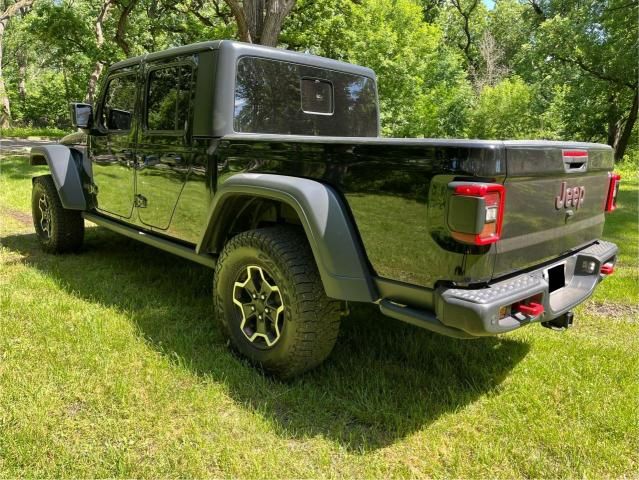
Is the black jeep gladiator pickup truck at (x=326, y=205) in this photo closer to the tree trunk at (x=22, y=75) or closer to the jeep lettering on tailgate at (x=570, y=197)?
the jeep lettering on tailgate at (x=570, y=197)

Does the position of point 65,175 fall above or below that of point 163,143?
below

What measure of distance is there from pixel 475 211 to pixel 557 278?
106 centimetres

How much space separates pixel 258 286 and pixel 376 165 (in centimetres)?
106

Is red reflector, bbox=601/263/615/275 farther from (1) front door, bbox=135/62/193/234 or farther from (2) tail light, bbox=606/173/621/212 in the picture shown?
(1) front door, bbox=135/62/193/234

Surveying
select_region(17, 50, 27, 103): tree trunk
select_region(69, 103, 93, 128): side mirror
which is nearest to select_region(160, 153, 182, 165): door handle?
select_region(69, 103, 93, 128): side mirror

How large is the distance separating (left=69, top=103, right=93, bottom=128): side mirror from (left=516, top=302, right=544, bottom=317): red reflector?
4.03m

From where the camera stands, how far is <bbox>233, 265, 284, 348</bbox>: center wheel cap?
291 cm

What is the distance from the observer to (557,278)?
9.32ft

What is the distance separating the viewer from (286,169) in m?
2.86

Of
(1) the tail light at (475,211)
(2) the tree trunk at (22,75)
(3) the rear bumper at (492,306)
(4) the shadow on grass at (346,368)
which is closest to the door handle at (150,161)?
(4) the shadow on grass at (346,368)

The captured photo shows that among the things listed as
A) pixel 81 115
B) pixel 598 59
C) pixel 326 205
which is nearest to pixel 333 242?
pixel 326 205

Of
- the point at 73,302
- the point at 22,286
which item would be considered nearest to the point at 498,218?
the point at 73,302

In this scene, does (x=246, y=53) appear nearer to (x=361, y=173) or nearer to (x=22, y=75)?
(x=361, y=173)

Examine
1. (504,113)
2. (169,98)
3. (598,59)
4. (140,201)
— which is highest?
(598,59)
